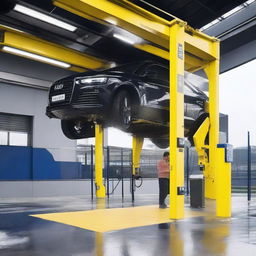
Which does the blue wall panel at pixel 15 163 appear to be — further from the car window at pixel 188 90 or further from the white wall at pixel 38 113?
the car window at pixel 188 90

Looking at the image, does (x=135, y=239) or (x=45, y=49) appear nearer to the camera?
(x=135, y=239)

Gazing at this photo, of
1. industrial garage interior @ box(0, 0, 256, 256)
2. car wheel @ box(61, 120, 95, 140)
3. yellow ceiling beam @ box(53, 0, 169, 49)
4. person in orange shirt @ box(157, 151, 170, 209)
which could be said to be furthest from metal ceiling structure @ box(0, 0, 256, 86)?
person in orange shirt @ box(157, 151, 170, 209)

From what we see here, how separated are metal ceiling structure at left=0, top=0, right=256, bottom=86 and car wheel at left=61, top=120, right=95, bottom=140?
246cm

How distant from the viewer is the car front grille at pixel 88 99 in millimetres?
7156

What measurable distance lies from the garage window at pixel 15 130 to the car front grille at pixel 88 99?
6.98 metres

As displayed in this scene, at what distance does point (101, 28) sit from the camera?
9.97 meters

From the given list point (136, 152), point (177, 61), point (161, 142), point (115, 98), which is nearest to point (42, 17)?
point (115, 98)

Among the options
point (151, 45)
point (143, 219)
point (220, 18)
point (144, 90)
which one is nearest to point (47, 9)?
point (151, 45)

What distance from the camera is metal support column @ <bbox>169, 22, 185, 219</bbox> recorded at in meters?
6.59

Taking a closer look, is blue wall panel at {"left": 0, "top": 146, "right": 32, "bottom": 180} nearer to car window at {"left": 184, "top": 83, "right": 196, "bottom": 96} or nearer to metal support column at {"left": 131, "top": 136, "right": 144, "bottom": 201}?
metal support column at {"left": 131, "top": 136, "right": 144, "bottom": 201}

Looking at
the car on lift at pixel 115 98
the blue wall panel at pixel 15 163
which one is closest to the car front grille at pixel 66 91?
the car on lift at pixel 115 98

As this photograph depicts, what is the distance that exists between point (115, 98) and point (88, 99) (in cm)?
56

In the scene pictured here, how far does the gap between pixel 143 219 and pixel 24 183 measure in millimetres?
7314

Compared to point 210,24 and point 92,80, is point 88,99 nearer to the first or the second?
point 92,80
